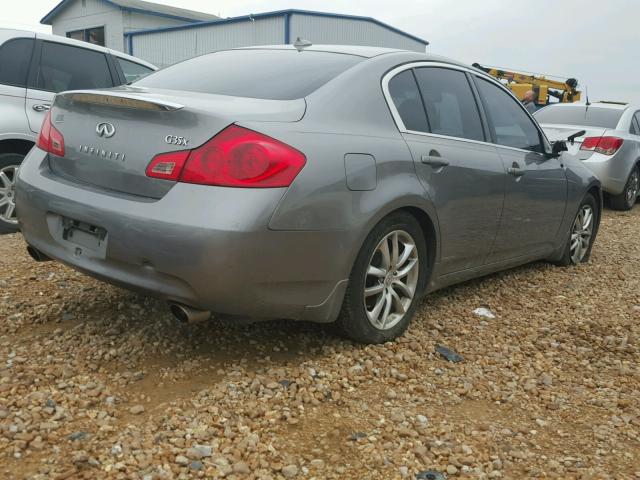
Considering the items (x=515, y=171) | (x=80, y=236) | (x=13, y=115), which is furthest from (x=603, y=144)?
(x=80, y=236)

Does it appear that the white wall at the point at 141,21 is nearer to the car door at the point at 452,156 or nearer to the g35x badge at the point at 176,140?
the car door at the point at 452,156

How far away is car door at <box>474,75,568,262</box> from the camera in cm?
421

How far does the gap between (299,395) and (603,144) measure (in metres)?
7.36

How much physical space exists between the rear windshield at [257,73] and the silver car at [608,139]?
19.0 feet

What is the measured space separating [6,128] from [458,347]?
403 centimetres

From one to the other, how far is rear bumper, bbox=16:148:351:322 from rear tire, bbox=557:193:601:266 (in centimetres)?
315

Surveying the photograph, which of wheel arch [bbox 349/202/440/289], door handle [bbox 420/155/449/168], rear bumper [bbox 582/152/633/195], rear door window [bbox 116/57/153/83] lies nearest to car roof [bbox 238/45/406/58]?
door handle [bbox 420/155/449/168]

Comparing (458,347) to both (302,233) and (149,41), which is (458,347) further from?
(149,41)

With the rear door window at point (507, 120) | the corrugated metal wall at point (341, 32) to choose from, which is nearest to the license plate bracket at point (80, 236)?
Result: the rear door window at point (507, 120)

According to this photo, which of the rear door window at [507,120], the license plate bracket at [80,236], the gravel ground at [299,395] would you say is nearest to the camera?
the gravel ground at [299,395]

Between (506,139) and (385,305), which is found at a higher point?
(506,139)

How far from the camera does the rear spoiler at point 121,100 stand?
8.93 feet

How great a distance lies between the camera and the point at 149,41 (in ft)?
79.8


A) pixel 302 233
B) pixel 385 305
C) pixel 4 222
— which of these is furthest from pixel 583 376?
pixel 4 222
